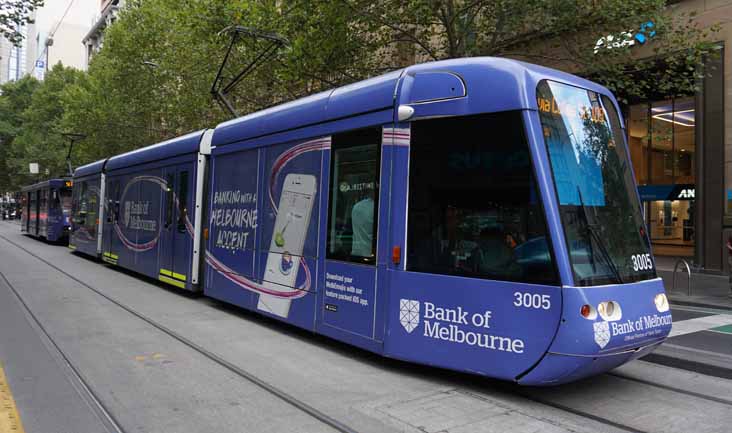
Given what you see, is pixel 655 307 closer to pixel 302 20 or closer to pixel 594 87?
pixel 594 87

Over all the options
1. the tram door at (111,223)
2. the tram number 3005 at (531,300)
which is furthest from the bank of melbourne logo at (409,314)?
the tram door at (111,223)

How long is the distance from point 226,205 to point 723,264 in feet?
46.4

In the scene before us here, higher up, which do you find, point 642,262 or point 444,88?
point 444,88

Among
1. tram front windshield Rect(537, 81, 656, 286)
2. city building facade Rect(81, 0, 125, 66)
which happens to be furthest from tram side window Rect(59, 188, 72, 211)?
city building facade Rect(81, 0, 125, 66)

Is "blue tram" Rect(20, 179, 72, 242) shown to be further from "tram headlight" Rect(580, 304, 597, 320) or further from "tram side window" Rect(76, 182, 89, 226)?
"tram headlight" Rect(580, 304, 597, 320)

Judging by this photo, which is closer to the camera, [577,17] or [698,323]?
[698,323]

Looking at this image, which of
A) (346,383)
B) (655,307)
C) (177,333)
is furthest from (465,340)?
(177,333)

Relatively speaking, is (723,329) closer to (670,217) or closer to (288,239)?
(288,239)

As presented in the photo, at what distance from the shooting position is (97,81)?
113ft

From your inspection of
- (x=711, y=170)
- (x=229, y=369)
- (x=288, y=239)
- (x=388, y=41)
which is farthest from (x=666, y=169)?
(x=229, y=369)

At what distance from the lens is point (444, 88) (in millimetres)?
5262

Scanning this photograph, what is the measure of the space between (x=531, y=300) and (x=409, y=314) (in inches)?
49.0

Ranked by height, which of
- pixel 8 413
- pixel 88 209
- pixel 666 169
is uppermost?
pixel 666 169

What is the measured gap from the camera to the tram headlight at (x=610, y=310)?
174 inches
